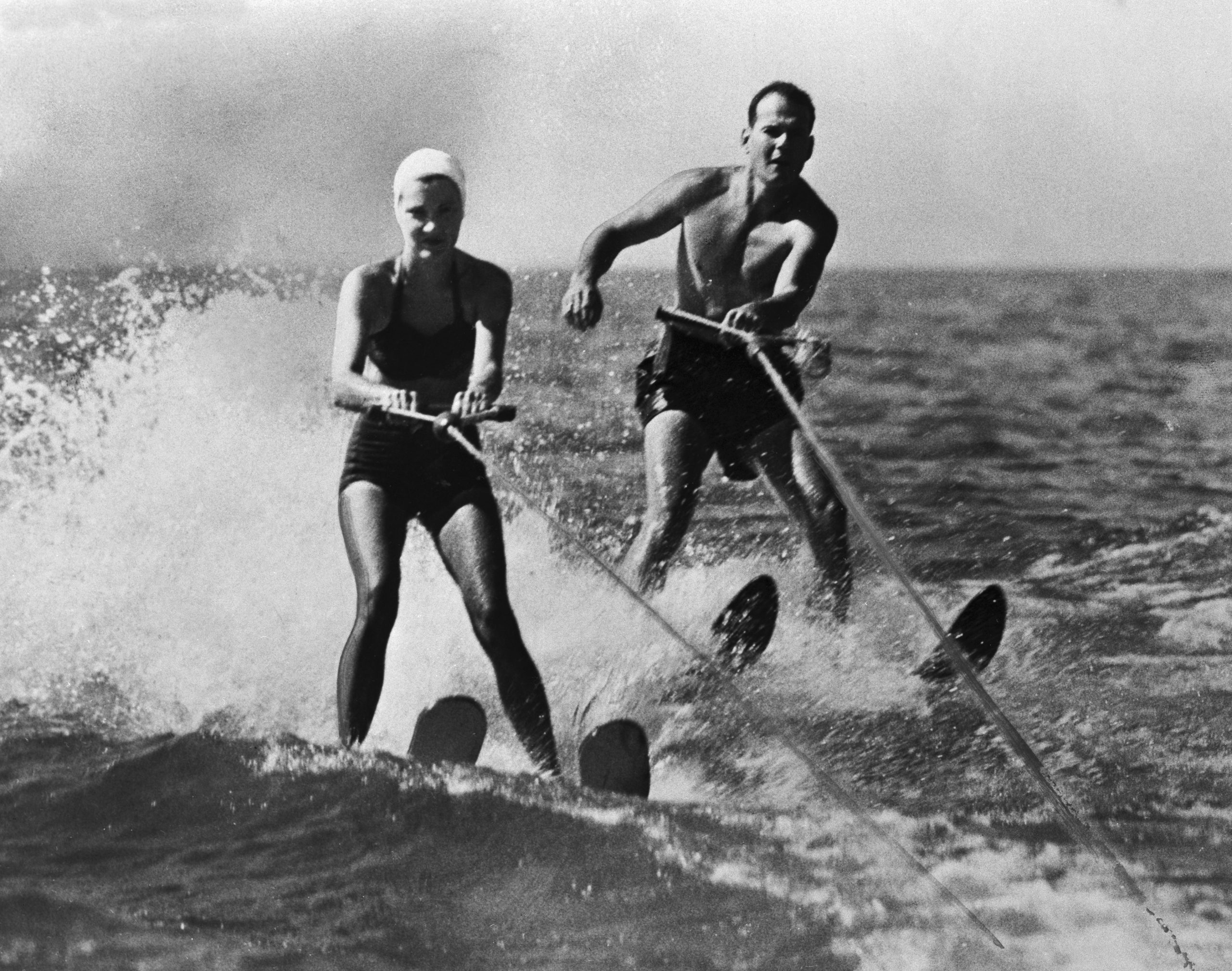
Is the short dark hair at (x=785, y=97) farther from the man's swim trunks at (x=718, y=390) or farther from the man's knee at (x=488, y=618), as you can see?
the man's knee at (x=488, y=618)

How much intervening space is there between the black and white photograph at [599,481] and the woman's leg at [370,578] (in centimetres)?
1

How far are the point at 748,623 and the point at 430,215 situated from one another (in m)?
1.36

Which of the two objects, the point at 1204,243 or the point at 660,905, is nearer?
the point at 660,905

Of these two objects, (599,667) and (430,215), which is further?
(599,667)

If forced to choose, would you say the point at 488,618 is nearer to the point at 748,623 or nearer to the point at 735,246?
the point at 748,623

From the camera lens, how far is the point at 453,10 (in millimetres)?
3869

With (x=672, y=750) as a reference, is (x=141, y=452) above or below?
above

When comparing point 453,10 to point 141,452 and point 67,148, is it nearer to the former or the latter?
point 67,148

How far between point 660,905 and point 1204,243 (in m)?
2.34

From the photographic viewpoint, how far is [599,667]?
12.6 ft

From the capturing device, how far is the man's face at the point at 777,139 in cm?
374

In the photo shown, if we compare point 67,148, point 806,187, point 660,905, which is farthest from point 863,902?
point 67,148

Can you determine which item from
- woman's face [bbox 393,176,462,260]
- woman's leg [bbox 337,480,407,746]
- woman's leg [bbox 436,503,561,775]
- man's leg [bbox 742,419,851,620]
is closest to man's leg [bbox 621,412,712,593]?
man's leg [bbox 742,419,851,620]

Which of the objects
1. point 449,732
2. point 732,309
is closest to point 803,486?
point 732,309
